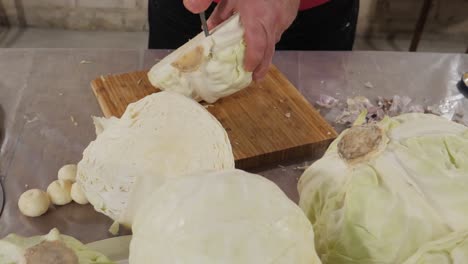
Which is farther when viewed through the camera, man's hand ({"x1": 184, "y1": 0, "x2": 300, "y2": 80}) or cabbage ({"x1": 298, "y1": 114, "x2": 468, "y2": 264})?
man's hand ({"x1": 184, "y1": 0, "x2": 300, "y2": 80})

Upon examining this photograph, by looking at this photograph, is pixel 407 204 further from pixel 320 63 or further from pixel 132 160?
pixel 320 63

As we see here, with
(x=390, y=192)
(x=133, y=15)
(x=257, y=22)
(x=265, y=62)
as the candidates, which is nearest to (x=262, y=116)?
(x=265, y=62)

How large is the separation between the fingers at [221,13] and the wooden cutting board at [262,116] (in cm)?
22

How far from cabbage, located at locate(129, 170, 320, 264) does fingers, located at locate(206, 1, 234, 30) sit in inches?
33.5

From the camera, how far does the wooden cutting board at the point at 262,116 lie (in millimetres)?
1293

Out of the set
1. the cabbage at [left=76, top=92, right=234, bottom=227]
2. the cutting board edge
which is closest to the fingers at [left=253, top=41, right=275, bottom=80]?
the cutting board edge

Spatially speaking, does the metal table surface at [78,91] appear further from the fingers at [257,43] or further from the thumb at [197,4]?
the thumb at [197,4]

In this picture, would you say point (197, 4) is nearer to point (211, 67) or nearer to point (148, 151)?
point (211, 67)

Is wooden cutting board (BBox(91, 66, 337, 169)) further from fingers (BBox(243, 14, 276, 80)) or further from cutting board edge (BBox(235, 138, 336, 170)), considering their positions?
fingers (BBox(243, 14, 276, 80))

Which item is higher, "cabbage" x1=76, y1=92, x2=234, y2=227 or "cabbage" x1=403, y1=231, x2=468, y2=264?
"cabbage" x1=403, y1=231, x2=468, y2=264

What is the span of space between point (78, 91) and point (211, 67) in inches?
18.6

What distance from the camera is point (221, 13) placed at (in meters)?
1.38

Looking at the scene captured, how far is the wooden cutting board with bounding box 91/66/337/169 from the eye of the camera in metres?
1.29

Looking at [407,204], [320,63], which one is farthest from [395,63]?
[407,204]
